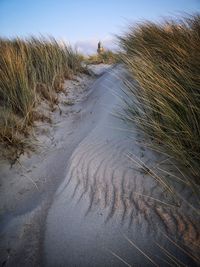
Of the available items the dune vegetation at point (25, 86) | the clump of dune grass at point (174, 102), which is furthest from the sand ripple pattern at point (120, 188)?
the dune vegetation at point (25, 86)

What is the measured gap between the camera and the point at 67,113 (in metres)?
3.93

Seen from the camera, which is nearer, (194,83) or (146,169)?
(146,169)

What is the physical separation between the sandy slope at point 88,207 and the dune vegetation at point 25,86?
0.39 metres

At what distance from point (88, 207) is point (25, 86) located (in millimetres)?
2161

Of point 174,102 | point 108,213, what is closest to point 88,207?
point 108,213

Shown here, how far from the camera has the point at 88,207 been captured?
1936 millimetres

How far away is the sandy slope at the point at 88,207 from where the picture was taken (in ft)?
5.18

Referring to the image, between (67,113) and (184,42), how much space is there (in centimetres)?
209

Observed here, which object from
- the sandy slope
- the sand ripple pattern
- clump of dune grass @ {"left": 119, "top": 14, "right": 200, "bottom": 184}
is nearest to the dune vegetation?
the sandy slope

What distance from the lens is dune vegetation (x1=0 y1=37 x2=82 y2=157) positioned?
289 centimetres

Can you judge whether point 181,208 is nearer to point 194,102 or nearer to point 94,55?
point 194,102

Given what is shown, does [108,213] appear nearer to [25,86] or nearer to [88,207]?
[88,207]

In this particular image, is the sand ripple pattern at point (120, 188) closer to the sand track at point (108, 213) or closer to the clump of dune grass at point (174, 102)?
the sand track at point (108, 213)

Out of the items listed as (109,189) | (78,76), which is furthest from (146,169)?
(78,76)
